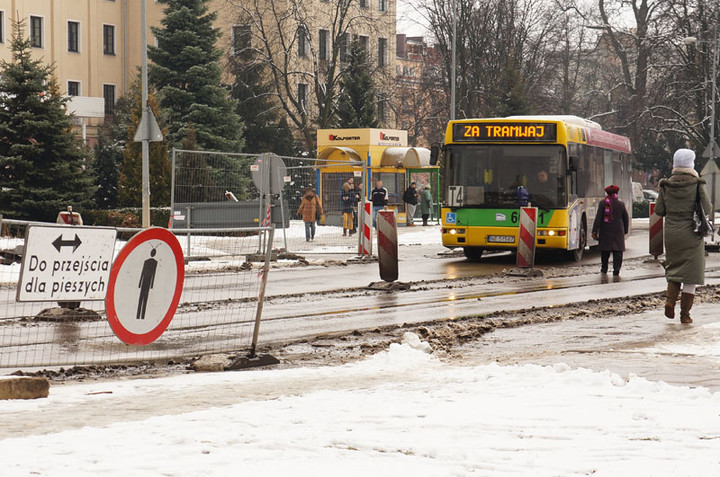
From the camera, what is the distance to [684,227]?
12086 mm

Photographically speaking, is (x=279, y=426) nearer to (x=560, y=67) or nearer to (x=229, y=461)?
(x=229, y=461)

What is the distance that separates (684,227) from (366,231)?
12598 mm

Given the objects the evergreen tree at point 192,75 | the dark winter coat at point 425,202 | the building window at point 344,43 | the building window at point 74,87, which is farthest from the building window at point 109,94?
the dark winter coat at point 425,202

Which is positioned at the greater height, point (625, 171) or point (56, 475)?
point (625, 171)

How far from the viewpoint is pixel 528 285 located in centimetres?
1827

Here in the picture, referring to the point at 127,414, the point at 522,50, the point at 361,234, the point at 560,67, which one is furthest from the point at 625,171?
the point at 560,67

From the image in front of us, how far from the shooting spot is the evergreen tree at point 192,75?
4953 centimetres

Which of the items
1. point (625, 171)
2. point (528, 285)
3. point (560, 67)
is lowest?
point (528, 285)

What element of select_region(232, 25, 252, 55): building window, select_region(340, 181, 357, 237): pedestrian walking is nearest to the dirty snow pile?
select_region(340, 181, 357, 237): pedestrian walking

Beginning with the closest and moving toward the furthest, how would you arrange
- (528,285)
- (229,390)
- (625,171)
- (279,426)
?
(279,426) → (229,390) → (528,285) → (625,171)

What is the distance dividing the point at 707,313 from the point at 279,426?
8501 mm

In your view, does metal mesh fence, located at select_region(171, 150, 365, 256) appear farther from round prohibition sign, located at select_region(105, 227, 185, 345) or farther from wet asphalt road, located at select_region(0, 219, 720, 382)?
round prohibition sign, located at select_region(105, 227, 185, 345)

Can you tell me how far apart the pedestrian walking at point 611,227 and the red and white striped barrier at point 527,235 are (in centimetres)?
110

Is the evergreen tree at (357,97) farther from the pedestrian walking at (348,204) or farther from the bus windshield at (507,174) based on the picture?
the bus windshield at (507,174)
